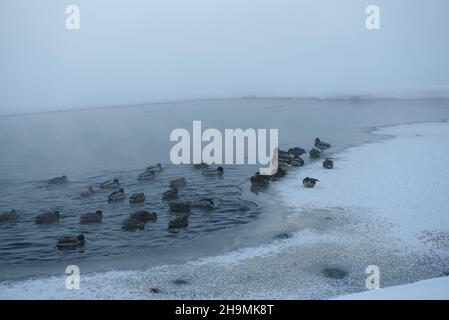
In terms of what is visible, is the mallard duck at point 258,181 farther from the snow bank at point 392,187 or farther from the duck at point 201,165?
the duck at point 201,165

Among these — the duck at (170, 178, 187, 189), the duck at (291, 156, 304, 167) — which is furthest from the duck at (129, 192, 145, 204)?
the duck at (291, 156, 304, 167)

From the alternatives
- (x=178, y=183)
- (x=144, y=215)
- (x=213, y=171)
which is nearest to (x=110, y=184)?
(x=178, y=183)

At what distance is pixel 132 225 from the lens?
36.4 ft

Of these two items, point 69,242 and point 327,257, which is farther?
point 69,242

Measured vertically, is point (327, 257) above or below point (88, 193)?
below

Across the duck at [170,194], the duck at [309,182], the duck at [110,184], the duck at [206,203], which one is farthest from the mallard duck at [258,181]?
the duck at [110,184]

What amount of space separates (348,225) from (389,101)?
31168 mm

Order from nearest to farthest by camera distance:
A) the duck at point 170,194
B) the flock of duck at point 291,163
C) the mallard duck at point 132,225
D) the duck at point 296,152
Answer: the mallard duck at point 132,225 → the duck at point 170,194 → the flock of duck at point 291,163 → the duck at point 296,152

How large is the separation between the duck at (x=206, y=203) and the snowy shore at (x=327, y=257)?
1697 millimetres

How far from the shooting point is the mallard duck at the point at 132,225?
1111 centimetres

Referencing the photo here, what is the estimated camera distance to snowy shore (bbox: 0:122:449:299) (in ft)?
26.3

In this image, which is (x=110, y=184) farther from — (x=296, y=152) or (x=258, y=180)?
(x=296, y=152)

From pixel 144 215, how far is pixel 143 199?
167cm

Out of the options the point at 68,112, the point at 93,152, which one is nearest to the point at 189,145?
the point at 93,152
